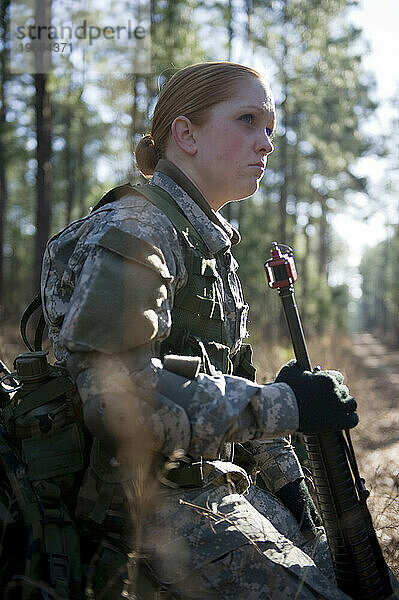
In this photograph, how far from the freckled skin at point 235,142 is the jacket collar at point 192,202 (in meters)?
0.06

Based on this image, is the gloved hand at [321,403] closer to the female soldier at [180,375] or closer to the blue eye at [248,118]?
the female soldier at [180,375]

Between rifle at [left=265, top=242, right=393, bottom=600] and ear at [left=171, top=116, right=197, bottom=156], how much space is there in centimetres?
82

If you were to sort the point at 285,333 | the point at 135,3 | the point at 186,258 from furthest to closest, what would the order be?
the point at 285,333
the point at 135,3
the point at 186,258

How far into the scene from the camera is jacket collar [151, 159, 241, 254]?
223 centimetres

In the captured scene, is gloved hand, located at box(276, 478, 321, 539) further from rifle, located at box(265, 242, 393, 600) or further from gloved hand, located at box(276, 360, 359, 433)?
gloved hand, located at box(276, 360, 359, 433)

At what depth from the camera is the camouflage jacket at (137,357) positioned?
170 cm

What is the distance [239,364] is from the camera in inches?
101

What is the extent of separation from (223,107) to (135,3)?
43.3 ft

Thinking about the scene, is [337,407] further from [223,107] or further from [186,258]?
[223,107]

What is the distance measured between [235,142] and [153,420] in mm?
1140

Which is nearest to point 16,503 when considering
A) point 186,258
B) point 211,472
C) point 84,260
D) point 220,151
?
point 211,472

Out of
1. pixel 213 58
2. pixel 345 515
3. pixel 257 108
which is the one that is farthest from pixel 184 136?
pixel 213 58

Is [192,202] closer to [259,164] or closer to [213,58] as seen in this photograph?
[259,164]

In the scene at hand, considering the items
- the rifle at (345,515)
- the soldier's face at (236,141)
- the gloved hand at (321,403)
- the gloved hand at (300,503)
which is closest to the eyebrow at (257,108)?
the soldier's face at (236,141)
